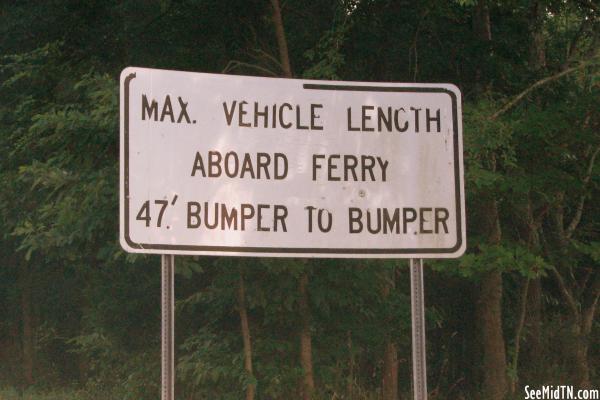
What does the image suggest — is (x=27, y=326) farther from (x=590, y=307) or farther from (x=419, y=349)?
(x=419, y=349)

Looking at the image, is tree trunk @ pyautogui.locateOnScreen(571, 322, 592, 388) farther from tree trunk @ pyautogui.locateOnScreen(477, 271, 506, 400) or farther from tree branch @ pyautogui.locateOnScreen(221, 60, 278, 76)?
tree branch @ pyautogui.locateOnScreen(221, 60, 278, 76)

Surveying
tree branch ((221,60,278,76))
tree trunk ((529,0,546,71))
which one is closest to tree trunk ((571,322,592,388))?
tree trunk ((529,0,546,71))

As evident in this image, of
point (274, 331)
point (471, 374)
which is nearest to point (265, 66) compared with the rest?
point (274, 331)

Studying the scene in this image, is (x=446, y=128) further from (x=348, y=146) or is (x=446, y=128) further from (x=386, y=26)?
(x=386, y=26)

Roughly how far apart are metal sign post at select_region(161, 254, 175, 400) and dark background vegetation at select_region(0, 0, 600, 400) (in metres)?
7.89

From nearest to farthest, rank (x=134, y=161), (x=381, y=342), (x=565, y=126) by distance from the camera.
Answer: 1. (x=134, y=161)
2. (x=565, y=126)
3. (x=381, y=342)

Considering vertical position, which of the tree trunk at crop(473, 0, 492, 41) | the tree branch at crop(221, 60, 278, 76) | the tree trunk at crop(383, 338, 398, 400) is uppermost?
the tree trunk at crop(473, 0, 492, 41)

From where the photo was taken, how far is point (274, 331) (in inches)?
540

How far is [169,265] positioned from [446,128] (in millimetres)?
1242

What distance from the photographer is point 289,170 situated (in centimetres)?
374

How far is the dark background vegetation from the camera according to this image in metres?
12.2

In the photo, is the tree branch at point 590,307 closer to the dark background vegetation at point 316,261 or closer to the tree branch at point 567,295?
the tree branch at point 567,295

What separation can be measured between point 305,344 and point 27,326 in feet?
56.5

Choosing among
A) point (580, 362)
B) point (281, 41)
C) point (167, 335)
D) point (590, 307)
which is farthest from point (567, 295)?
point (167, 335)
